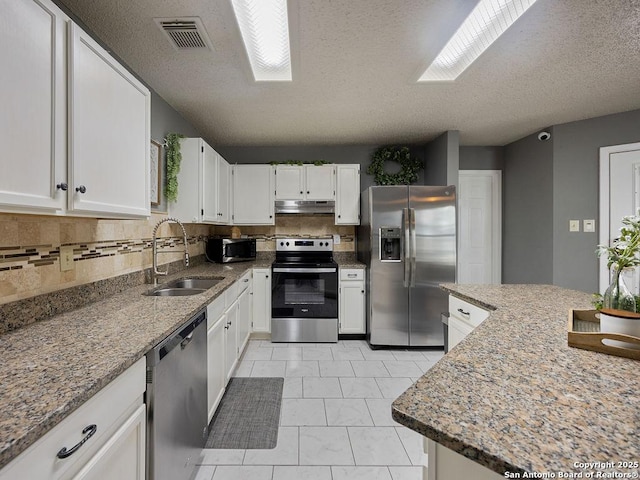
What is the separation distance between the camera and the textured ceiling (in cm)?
161

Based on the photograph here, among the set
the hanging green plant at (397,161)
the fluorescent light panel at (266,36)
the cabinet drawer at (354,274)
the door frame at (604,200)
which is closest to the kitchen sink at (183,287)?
the cabinet drawer at (354,274)

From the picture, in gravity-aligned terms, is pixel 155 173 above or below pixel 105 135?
above

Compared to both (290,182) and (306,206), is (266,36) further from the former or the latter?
(306,206)

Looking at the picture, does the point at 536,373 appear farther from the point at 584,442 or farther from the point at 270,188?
the point at 270,188

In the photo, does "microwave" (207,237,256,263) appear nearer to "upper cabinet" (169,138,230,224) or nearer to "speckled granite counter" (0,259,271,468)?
"upper cabinet" (169,138,230,224)

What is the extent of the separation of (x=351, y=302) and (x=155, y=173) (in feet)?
7.73

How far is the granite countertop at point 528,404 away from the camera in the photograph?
20.1 inches

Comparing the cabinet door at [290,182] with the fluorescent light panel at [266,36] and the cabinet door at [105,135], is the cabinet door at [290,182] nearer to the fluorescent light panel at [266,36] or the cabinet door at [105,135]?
the fluorescent light panel at [266,36]

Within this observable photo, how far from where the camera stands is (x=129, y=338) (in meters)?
1.11

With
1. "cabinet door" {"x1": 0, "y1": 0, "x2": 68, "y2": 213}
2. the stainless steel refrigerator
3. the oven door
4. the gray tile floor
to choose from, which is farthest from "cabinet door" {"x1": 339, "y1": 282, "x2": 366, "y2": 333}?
"cabinet door" {"x1": 0, "y1": 0, "x2": 68, "y2": 213}

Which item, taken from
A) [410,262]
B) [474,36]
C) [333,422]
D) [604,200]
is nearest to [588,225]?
[604,200]

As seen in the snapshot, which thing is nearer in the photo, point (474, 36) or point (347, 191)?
point (474, 36)

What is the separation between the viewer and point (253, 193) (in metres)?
3.80

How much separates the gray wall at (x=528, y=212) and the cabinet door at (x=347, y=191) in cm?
202
